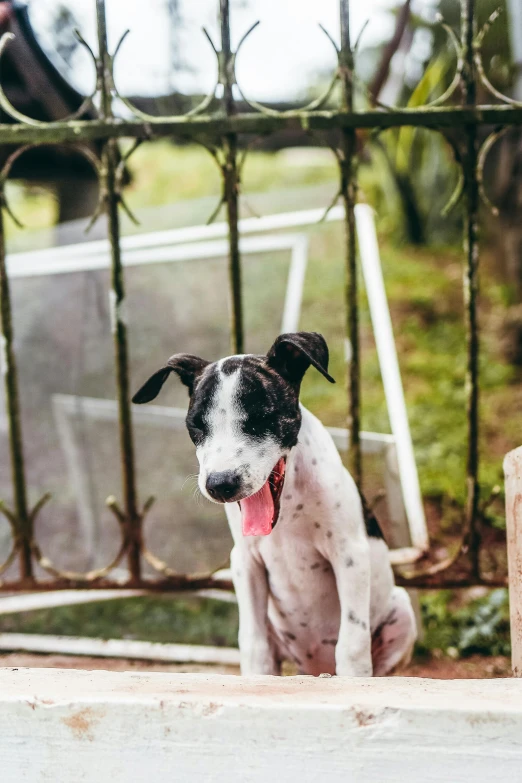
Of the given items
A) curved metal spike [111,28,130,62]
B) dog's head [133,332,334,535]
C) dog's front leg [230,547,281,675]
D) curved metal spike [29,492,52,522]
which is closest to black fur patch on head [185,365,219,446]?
dog's head [133,332,334,535]

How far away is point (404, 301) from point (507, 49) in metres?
2.46

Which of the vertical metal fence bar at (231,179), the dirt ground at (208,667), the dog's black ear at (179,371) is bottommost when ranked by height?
the dirt ground at (208,667)

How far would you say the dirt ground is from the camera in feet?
10.7

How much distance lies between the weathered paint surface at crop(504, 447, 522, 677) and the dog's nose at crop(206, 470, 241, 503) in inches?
31.9

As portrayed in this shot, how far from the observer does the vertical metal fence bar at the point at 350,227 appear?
9.80 feet

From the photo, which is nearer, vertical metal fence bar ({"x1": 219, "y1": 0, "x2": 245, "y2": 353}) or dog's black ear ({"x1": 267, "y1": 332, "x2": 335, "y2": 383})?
dog's black ear ({"x1": 267, "y1": 332, "x2": 335, "y2": 383})

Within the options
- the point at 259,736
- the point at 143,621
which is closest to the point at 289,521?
the point at 259,736

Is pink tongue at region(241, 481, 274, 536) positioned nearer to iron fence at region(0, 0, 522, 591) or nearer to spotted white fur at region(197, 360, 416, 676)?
spotted white fur at region(197, 360, 416, 676)

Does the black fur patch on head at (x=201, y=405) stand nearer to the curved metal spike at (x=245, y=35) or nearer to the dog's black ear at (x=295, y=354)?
the dog's black ear at (x=295, y=354)

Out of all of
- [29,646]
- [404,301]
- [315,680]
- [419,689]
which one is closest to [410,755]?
[419,689]

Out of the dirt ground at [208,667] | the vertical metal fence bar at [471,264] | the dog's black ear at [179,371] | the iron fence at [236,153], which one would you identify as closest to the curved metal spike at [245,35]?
the iron fence at [236,153]

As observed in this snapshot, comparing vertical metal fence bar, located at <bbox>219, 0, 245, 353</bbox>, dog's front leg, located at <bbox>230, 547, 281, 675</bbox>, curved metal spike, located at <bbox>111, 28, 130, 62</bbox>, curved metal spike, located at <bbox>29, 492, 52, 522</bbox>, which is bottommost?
dog's front leg, located at <bbox>230, 547, 281, 675</bbox>

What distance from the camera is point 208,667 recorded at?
11.6ft

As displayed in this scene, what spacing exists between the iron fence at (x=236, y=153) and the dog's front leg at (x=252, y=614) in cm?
85
